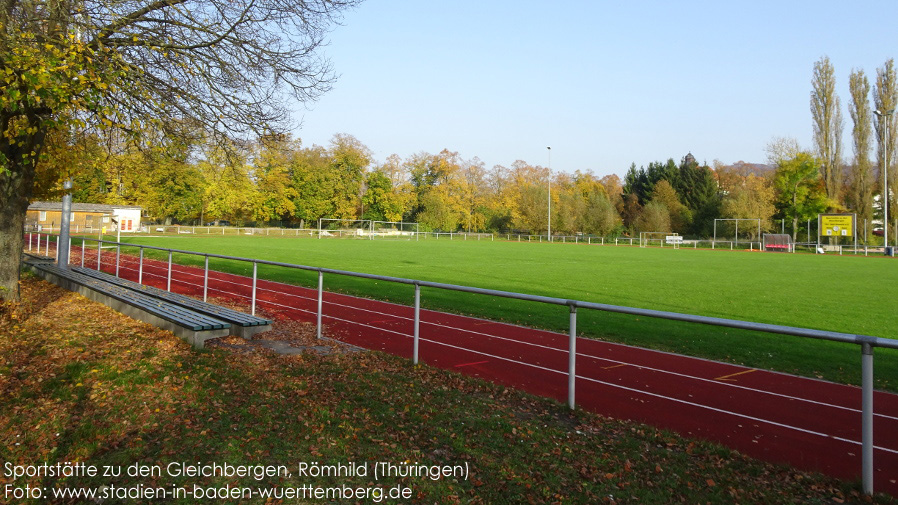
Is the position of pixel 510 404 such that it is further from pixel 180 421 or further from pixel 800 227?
pixel 800 227

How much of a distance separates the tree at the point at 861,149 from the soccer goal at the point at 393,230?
4525 centimetres

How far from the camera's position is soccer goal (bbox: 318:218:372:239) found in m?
67.1

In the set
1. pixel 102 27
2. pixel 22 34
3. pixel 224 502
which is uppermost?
pixel 102 27

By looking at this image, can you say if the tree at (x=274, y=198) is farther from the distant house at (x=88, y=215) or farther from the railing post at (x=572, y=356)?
the railing post at (x=572, y=356)

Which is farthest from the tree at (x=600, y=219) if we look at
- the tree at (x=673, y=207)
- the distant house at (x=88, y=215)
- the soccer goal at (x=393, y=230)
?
the distant house at (x=88, y=215)

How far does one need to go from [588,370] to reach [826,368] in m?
3.38

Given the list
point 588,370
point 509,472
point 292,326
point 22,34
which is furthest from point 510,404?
point 22,34

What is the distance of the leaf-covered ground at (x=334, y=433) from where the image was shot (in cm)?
356

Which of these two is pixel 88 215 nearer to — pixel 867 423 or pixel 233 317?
pixel 233 317

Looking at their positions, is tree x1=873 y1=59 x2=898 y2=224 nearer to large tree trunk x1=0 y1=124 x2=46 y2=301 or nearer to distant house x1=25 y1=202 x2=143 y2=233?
large tree trunk x1=0 y1=124 x2=46 y2=301

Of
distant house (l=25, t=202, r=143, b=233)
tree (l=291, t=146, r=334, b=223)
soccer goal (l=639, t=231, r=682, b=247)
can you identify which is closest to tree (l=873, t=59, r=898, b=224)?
soccer goal (l=639, t=231, r=682, b=247)

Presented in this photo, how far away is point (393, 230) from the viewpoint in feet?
231

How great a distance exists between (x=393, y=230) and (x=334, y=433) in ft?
218

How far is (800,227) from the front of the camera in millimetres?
64938
